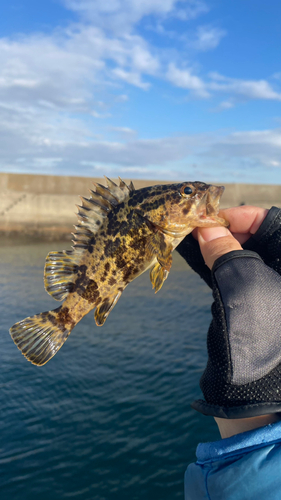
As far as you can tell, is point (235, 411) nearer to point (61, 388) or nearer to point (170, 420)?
point (170, 420)

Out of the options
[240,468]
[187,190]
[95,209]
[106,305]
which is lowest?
[240,468]

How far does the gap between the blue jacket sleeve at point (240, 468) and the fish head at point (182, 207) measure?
6.27 ft

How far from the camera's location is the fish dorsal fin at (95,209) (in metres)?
3.56

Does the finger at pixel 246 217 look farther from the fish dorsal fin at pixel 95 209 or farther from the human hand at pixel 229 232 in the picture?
the fish dorsal fin at pixel 95 209

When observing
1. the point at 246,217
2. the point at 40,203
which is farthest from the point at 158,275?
the point at 40,203

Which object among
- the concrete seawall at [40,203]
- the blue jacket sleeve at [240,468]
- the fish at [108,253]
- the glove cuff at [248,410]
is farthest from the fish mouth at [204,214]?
the concrete seawall at [40,203]

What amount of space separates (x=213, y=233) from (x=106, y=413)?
6.60m

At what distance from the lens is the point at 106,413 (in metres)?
8.41

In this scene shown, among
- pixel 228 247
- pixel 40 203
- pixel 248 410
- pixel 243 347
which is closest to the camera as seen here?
pixel 248 410

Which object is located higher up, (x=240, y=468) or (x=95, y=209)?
(x=95, y=209)

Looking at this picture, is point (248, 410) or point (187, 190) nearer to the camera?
point (248, 410)

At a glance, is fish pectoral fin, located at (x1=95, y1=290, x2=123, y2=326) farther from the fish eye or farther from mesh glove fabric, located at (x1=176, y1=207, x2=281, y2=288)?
the fish eye

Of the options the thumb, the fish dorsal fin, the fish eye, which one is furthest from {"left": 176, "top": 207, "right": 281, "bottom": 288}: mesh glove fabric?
the fish dorsal fin

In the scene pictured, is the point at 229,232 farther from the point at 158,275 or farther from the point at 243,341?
the point at 243,341
